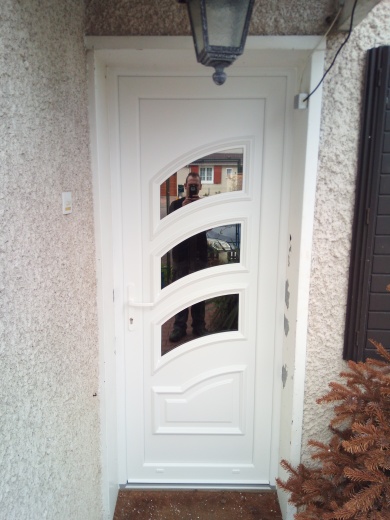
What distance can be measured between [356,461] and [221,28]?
2.09 meters

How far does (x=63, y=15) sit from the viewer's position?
172 centimetres

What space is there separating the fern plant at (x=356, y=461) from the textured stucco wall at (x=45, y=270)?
4.10 ft

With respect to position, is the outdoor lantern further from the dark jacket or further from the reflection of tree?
the reflection of tree

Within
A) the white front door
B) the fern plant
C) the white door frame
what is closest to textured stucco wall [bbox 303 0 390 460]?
the white door frame

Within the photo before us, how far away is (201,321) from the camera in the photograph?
2.57 metres

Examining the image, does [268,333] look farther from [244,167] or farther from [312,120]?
[312,120]

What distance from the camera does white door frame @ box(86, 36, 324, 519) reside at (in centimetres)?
200

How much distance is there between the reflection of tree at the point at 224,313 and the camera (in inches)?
99.7

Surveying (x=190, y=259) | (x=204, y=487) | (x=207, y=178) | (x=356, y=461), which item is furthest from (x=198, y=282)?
(x=204, y=487)

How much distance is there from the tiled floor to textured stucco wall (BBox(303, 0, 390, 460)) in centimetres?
55

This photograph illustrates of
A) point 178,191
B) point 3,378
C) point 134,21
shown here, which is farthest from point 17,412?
point 134,21

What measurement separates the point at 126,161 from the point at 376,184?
57.0 inches

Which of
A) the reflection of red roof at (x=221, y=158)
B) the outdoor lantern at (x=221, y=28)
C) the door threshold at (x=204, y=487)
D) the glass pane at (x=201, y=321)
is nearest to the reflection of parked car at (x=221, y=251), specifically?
the glass pane at (x=201, y=321)

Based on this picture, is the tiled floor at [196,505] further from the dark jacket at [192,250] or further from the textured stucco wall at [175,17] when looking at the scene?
the textured stucco wall at [175,17]
